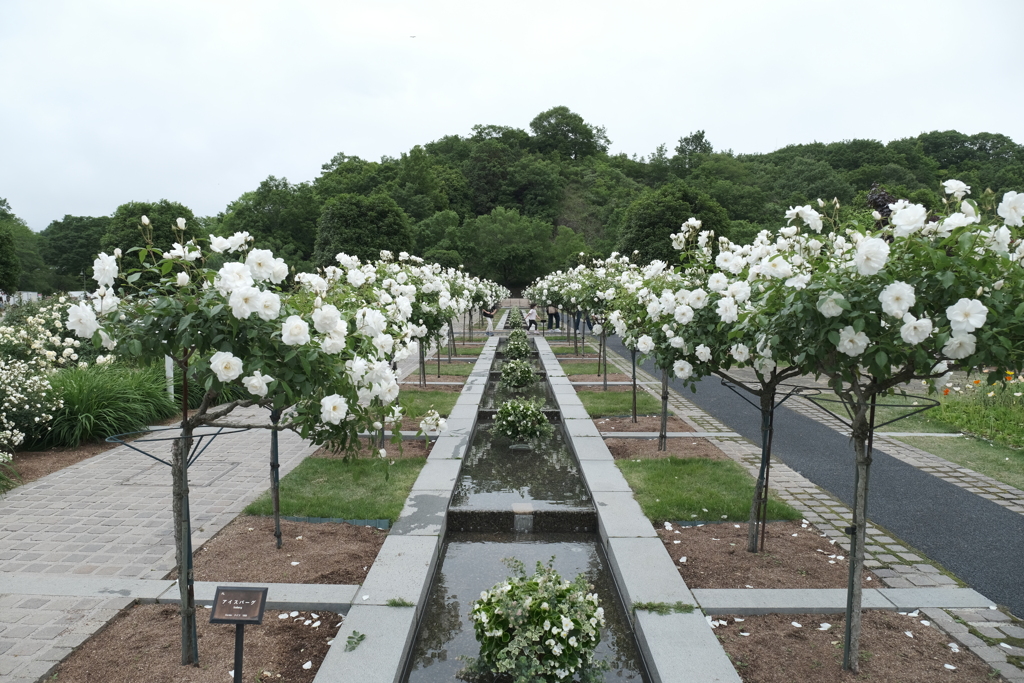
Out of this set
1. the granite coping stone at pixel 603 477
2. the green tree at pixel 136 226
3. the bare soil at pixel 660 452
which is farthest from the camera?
the green tree at pixel 136 226

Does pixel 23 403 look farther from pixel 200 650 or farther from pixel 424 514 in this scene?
pixel 200 650

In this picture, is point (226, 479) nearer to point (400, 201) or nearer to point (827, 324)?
point (827, 324)

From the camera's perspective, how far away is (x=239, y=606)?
3.06 meters

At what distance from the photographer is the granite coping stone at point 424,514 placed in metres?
5.81

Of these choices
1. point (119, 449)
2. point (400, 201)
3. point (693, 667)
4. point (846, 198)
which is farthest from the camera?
point (400, 201)

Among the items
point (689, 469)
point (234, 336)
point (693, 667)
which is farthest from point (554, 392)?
point (234, 336)

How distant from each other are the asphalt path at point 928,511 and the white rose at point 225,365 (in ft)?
17.4

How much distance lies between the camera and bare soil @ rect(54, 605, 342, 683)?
12.1 ft

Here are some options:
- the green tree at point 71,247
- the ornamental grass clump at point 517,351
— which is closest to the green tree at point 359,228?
the green tree at point 71,247

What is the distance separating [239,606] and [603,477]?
16.2ft

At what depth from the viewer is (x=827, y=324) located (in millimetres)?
3252

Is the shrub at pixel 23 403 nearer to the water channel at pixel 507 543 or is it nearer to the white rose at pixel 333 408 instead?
the water channel at pixel 507 543

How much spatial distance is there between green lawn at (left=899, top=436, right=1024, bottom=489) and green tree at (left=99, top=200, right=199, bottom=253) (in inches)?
1442

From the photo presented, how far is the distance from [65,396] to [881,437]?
11.8m
